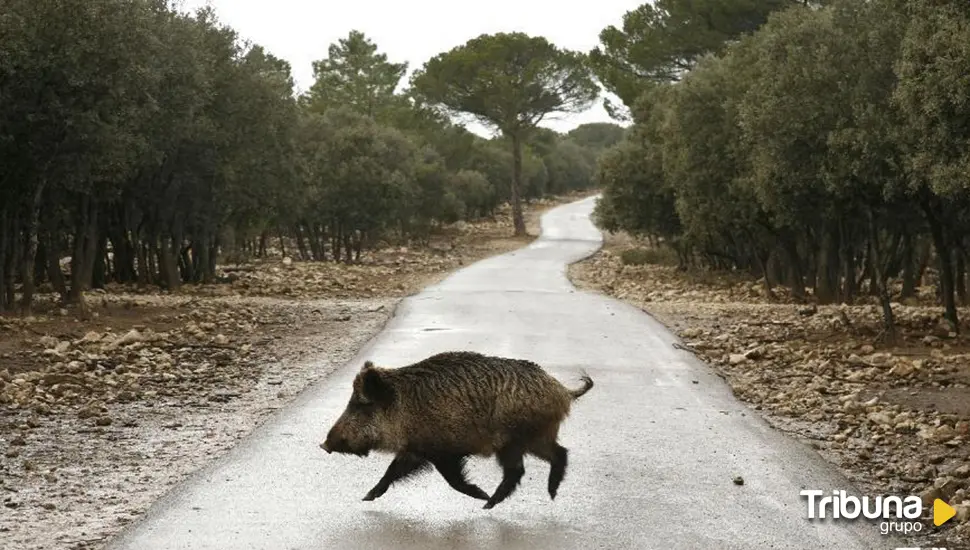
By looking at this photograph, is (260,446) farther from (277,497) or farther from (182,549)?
(182,549)

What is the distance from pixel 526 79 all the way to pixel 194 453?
77944mm

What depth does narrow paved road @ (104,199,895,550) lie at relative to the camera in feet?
26.8

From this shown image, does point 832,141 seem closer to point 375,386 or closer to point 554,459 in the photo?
point 554,459

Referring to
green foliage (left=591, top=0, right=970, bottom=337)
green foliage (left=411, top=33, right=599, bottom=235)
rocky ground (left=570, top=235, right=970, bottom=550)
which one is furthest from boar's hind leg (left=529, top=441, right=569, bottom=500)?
green foliage (left=411, top=33, right=599, bottom=235)

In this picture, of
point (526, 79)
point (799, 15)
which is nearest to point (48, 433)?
Answer: point (799, 15)

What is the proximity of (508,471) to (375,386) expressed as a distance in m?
1.18

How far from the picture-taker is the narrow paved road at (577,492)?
8172 millimetres

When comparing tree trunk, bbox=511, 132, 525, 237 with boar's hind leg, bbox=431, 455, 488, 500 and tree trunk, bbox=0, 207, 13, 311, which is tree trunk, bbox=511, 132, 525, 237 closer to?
tree trunk, bbox=0, 207, 13, 311

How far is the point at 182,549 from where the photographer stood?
25.7 ft

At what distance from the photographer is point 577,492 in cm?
960

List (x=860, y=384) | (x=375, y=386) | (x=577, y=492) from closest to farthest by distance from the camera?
(x=375, y=386) < (x=577, y=492) < (x=860, y=384)

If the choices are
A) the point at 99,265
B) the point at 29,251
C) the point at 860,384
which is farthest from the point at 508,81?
the point at 860,384

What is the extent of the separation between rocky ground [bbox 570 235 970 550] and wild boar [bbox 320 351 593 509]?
2.48 meters

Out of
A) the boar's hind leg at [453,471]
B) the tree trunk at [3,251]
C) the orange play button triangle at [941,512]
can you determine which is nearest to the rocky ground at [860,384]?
the orange play button triangle at [941,512]
